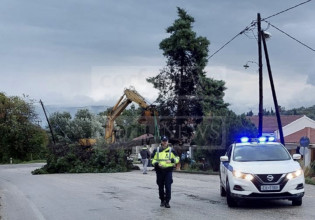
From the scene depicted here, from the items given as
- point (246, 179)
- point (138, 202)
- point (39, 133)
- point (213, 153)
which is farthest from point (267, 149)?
point (39, 133)

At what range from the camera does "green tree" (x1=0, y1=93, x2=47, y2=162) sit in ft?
234

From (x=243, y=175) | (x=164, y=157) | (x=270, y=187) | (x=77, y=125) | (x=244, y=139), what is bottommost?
(x=270, y=187)

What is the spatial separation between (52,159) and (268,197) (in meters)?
25.4

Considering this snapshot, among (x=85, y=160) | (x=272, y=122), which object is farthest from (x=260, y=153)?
(x=272, y=122)

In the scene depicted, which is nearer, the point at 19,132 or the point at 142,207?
the point at 142,207

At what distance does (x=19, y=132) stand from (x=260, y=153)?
63126 millimetres

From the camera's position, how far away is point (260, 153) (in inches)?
485

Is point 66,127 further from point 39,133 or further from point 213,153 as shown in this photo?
point 213,153

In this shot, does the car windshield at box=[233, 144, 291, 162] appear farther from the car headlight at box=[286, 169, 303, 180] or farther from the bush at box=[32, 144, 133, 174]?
the bush at box=[32, 144, 133, 174]

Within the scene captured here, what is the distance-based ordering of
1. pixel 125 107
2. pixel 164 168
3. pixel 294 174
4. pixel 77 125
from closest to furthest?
pixel 294 174, pixel 164 168, pixel 125 107, pixel 77 125

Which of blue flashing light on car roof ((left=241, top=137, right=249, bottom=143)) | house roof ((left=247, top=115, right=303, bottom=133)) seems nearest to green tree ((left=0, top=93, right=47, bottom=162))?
house roof ((left=247, top=115, right=303, bottom=133))

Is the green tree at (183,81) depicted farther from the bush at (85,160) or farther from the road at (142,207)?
the road at (142,207)

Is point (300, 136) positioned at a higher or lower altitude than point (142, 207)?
higher

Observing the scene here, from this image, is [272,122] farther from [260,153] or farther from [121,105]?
[260,153]
